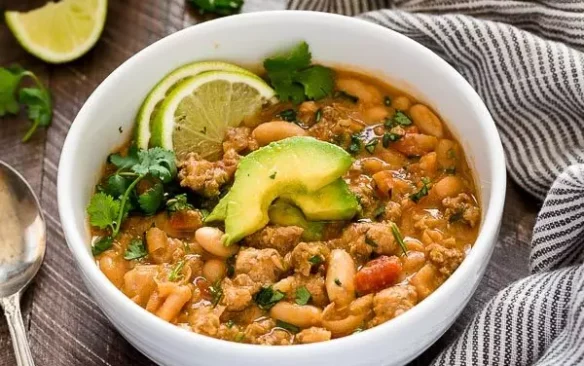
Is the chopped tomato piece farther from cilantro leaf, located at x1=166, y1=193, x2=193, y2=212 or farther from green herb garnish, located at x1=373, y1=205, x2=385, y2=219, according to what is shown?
cilantro leaf, located at x1=166, y1=193, x2=193, y2=212

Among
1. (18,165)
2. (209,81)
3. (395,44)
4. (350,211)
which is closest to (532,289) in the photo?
(350,211)

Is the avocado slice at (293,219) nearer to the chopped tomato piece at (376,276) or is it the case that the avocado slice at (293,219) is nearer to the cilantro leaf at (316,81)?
the chopped tomato piece at (376,276)

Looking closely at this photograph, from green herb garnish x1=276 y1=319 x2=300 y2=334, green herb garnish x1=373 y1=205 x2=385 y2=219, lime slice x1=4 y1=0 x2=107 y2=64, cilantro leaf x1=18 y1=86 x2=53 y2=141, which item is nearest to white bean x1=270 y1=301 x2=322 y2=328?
green herb garnish x1=276 y1=319 x2=300 y2=334

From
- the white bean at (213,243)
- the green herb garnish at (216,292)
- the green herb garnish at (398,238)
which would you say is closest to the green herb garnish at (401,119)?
the green herb garnish at (398,238)

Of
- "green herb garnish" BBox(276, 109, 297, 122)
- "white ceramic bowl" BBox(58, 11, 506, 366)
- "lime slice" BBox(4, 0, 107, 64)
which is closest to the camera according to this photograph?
"white ceramic bowl" BBox(58, 11, 506, 366)

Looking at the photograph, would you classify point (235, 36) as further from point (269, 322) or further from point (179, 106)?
point (269, 322)

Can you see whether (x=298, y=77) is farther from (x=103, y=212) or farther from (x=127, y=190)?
(x=103, y=212)

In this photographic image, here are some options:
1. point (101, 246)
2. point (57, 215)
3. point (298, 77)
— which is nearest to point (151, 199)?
point (101, 246)
